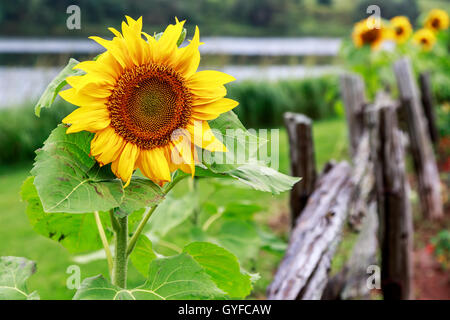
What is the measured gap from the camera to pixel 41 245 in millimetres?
3059

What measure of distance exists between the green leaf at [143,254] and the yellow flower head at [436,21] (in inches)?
212

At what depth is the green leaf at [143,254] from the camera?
0.71m

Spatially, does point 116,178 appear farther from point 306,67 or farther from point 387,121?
point 306,67

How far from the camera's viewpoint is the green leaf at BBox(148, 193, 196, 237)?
1.23m

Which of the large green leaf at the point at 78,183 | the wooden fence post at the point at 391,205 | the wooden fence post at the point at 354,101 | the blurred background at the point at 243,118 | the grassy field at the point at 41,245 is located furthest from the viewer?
the wooden fence post at the point at 354,101

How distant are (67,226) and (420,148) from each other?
3.23 m

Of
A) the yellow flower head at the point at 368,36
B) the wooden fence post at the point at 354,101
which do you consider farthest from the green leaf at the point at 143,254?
the yellow flower head at the point at 368,36

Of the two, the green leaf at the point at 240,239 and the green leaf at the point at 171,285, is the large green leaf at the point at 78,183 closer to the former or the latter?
the green leaf at the point at 171,285

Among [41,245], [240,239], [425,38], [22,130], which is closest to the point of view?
[240,239]

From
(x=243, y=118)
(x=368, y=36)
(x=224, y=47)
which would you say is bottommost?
(x=243, y=118)

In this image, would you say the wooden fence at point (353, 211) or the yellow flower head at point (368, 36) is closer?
the wooden fence at point (353, 211)

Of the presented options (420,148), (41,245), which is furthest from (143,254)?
(420,148)

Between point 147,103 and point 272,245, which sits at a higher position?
point 147,103

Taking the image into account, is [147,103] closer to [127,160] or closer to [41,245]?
[127,160]
